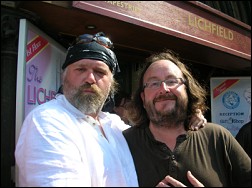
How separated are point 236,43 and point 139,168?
6.50 feet

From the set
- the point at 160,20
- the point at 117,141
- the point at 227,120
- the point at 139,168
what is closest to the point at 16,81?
the point at 117,141

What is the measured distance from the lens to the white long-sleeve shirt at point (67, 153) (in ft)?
3.98

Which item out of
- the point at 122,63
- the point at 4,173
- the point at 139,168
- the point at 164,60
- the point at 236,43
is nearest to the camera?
the point at 4,173

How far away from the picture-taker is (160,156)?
1626 millimetres

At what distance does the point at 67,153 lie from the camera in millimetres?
1257

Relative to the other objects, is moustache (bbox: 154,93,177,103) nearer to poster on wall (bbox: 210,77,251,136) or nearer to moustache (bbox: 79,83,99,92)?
moustache (bbox: 79,83,99,92)

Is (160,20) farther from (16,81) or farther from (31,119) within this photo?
(31,119)

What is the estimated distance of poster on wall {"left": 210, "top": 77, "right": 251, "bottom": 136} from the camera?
149 inches

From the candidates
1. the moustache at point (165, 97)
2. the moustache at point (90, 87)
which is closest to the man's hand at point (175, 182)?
the moustache at point (165, 97)

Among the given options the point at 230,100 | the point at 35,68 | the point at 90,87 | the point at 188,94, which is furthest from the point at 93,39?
the point at 230,100

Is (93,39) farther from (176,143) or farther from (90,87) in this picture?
(176,143)

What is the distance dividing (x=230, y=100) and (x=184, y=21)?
166cm

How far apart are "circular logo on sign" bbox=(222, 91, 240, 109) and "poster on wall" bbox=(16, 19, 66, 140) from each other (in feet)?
7.35

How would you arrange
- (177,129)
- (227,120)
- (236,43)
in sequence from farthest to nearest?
(227,120) < (236,43) < (177,129)
